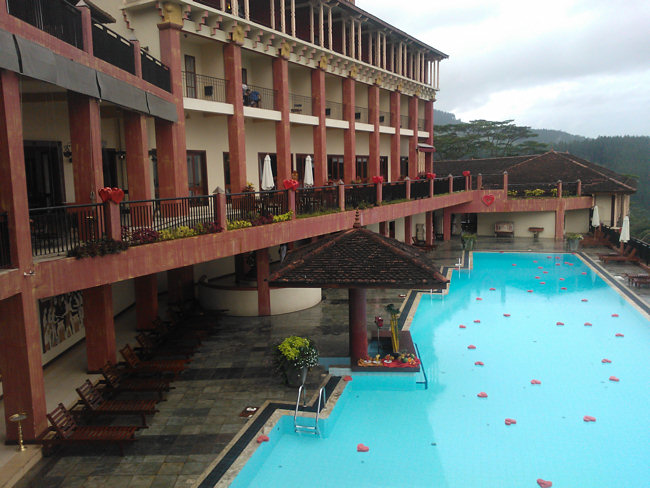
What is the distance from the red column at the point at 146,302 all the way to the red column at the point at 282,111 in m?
7.45

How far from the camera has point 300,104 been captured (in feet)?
82.4

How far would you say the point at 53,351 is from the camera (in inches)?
538

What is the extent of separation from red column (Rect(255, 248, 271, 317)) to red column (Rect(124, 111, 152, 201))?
498 cm

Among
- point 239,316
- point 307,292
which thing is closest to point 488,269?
point 307,292

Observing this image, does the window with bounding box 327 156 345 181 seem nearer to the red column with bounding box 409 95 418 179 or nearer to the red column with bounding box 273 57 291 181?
the red column with bounding box 409 95 418 179

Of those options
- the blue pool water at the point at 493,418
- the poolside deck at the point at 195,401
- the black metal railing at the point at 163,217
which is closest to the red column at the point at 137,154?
the black metal railing at the point at 163,217

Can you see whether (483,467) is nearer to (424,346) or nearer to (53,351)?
(424,346)

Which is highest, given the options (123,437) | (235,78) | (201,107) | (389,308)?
(235,78)

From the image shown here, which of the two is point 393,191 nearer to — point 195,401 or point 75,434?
point 195,401

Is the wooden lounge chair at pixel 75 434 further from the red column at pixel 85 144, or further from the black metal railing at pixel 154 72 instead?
the black metal railing at pixel 154 72

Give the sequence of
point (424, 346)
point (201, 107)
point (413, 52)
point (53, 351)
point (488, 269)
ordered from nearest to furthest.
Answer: point (53, 351)
point (424, 346)
point (201, 107)
point (488, 269)
point (413, 52)

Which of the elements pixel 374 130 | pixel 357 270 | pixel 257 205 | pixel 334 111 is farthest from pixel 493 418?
pixel 374 130

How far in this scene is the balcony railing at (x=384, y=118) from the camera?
32531 mm

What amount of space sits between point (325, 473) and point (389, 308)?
19.1ft
